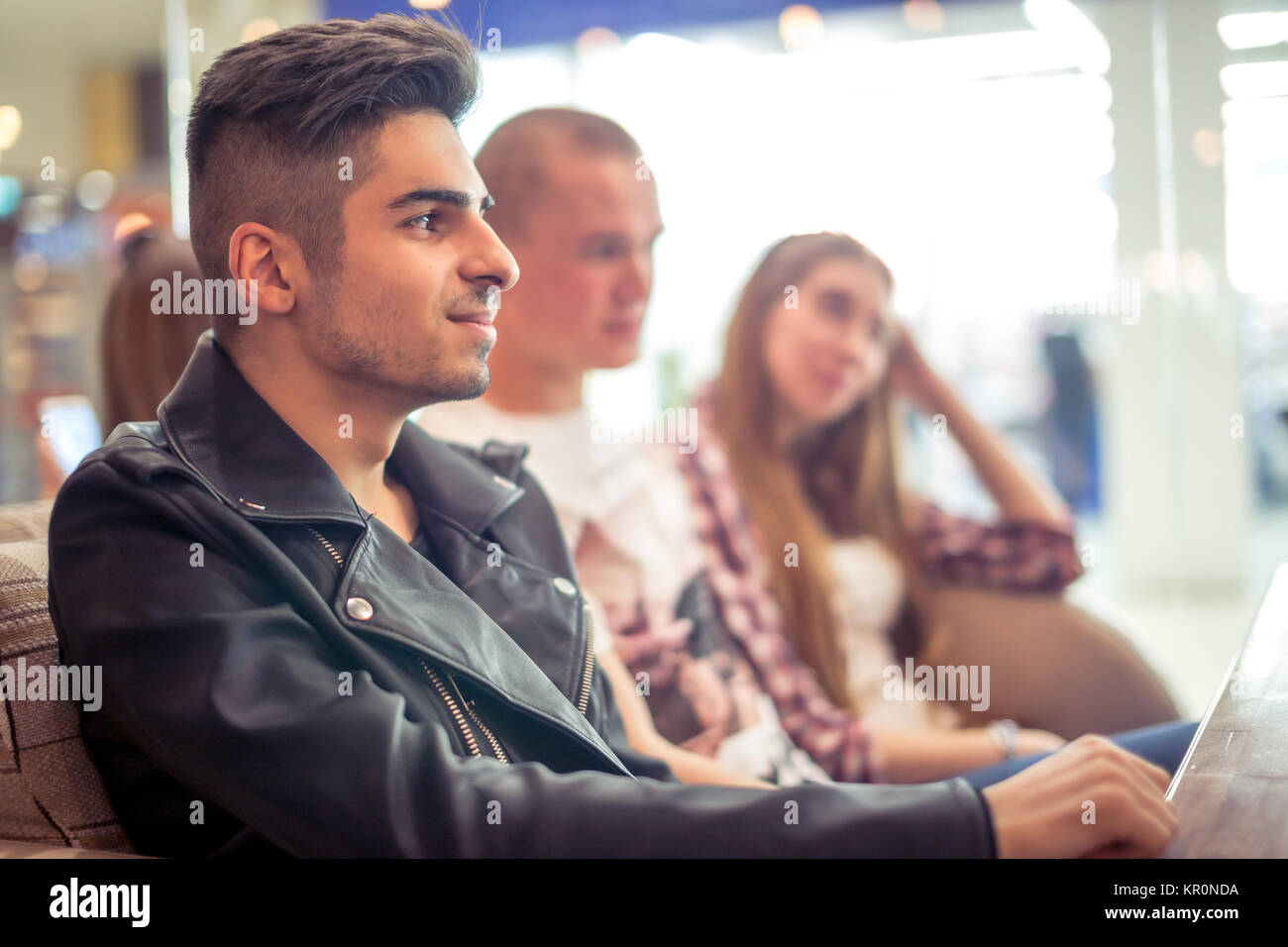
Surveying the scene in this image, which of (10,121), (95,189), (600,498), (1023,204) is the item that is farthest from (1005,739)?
(95,189)

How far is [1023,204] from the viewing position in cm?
568

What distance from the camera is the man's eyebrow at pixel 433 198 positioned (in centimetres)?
86

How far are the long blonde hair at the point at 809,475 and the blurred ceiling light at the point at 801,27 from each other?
3054 millimetres

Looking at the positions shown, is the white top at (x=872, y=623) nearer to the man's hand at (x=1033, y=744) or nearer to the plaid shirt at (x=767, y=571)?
the plaid shirt at (x=767, y=571)

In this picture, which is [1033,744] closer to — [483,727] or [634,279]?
[634,279]

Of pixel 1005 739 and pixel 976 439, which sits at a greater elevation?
pixel 976 439

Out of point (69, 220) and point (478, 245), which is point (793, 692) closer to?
point (478, 245)

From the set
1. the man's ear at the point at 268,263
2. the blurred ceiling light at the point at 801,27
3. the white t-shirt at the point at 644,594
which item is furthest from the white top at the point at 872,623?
the blurred ceiling light at the point at 801,27

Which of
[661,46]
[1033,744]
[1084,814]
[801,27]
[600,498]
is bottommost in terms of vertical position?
[1033,744]

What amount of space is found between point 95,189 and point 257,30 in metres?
4.98

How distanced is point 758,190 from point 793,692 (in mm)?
3710

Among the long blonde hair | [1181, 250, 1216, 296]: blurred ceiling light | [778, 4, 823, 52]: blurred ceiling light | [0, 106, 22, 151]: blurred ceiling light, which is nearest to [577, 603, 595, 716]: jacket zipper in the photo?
the long blonde hair

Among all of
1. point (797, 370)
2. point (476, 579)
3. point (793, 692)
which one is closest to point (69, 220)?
point (797, 370)

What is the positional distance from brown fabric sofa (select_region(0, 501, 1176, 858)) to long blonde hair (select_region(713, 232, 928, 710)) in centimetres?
16
